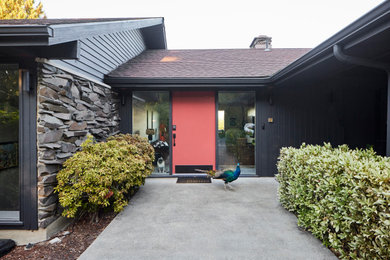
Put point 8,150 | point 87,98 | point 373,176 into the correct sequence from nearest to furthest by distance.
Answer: point 373,176 < point 8,150 < point 87,98

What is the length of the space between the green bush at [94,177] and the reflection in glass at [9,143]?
0.66m

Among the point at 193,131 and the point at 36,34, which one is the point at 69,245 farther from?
the point at 193,131

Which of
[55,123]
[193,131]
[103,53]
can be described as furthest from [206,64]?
[55,123]

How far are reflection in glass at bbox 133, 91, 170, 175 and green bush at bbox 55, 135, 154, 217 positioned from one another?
2.07m

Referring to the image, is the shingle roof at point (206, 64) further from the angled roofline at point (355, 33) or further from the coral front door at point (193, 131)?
the angled roofline at point (355, 33)

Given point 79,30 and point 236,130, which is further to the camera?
point 236,130

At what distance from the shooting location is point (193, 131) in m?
5.48

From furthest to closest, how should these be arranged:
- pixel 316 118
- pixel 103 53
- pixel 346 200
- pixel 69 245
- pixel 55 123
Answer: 1. pixel 316 118
2. pixel 103 53
3. pixel 55 123
4. pixel 69 245
5. pixel 346 200

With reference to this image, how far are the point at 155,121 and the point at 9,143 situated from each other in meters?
3.02

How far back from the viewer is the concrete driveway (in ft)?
7.18

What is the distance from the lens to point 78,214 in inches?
124

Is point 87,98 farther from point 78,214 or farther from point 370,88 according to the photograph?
point 370,88

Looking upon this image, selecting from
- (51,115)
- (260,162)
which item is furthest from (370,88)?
(51,115)

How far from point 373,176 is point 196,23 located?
1006 inches
